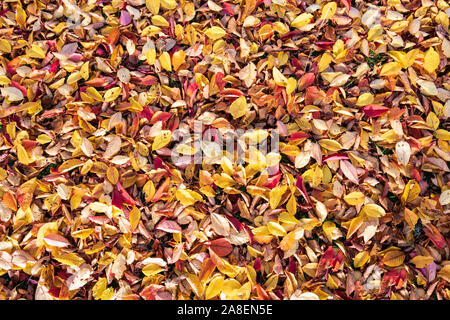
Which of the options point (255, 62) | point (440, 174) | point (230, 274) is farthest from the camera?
point (255, 62)

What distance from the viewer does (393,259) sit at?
3.89 ft

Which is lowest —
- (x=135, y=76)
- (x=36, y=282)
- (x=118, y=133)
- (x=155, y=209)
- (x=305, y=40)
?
(x=36, y=282)

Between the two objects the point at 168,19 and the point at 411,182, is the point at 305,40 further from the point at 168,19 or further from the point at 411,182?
the point at 411,182

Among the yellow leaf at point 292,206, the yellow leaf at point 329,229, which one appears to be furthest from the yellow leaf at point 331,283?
the yellow leaf at point 292,206

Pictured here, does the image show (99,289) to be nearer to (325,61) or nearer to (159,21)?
(159,21)

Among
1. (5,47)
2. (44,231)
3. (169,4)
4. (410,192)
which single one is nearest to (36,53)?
(5,47)

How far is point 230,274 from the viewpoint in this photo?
3.82 feet

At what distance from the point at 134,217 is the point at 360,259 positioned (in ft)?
2.47

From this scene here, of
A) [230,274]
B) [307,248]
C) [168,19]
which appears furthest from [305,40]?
[230,274]

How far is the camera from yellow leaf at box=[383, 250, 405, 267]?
1185 mm

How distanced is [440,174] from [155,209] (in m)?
0.99

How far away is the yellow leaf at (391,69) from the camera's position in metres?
1.35

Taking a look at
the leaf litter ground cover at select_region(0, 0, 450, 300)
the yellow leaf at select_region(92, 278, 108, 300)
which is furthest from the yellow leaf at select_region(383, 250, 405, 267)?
the yellow leaf at select_region(92, 278, 108, 300)

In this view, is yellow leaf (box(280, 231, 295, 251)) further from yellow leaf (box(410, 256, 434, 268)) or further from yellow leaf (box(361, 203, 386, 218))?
yellow leaf (box(410, 256, 434, 268))
